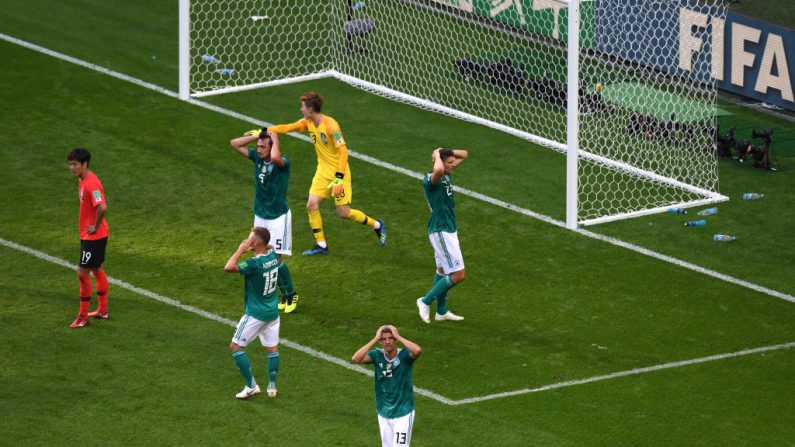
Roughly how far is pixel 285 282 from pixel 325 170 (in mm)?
2009

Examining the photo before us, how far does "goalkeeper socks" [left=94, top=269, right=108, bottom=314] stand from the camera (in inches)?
673

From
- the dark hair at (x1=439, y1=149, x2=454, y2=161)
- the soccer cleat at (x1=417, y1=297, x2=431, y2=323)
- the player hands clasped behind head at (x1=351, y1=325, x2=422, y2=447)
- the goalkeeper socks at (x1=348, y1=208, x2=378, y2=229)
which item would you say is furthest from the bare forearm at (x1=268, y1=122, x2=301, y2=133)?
the player hands clasped behind head at (x1=351, y1=325, x2=422, y2=447)

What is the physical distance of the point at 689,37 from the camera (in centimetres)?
2306

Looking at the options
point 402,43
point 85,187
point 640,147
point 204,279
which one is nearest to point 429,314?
point 204,279

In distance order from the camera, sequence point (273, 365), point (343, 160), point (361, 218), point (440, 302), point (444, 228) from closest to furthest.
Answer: point (273, 365) → point (444, 228) → point (440, 302) → point (343, 160) → point (361, 218)

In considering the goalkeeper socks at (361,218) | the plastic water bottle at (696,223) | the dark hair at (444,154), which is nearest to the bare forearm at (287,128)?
the goalkeeper socks at (361,218)

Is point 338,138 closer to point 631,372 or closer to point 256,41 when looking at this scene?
point 631,372

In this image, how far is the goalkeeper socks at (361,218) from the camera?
760 inches

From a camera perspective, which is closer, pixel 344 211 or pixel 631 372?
pixel 631 372

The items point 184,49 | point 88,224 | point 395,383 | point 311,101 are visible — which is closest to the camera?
point 395,383

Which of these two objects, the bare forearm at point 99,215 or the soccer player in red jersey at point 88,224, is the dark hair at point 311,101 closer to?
the soccer player in red jersey at point 88,224

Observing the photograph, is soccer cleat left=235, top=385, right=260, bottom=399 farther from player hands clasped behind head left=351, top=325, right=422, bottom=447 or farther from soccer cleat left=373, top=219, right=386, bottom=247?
soccer cleat left=373, top=219, right=386, bottom=247

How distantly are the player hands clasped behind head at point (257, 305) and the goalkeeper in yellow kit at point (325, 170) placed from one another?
3.37m

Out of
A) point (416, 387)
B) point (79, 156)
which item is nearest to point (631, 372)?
point (416, 387)
